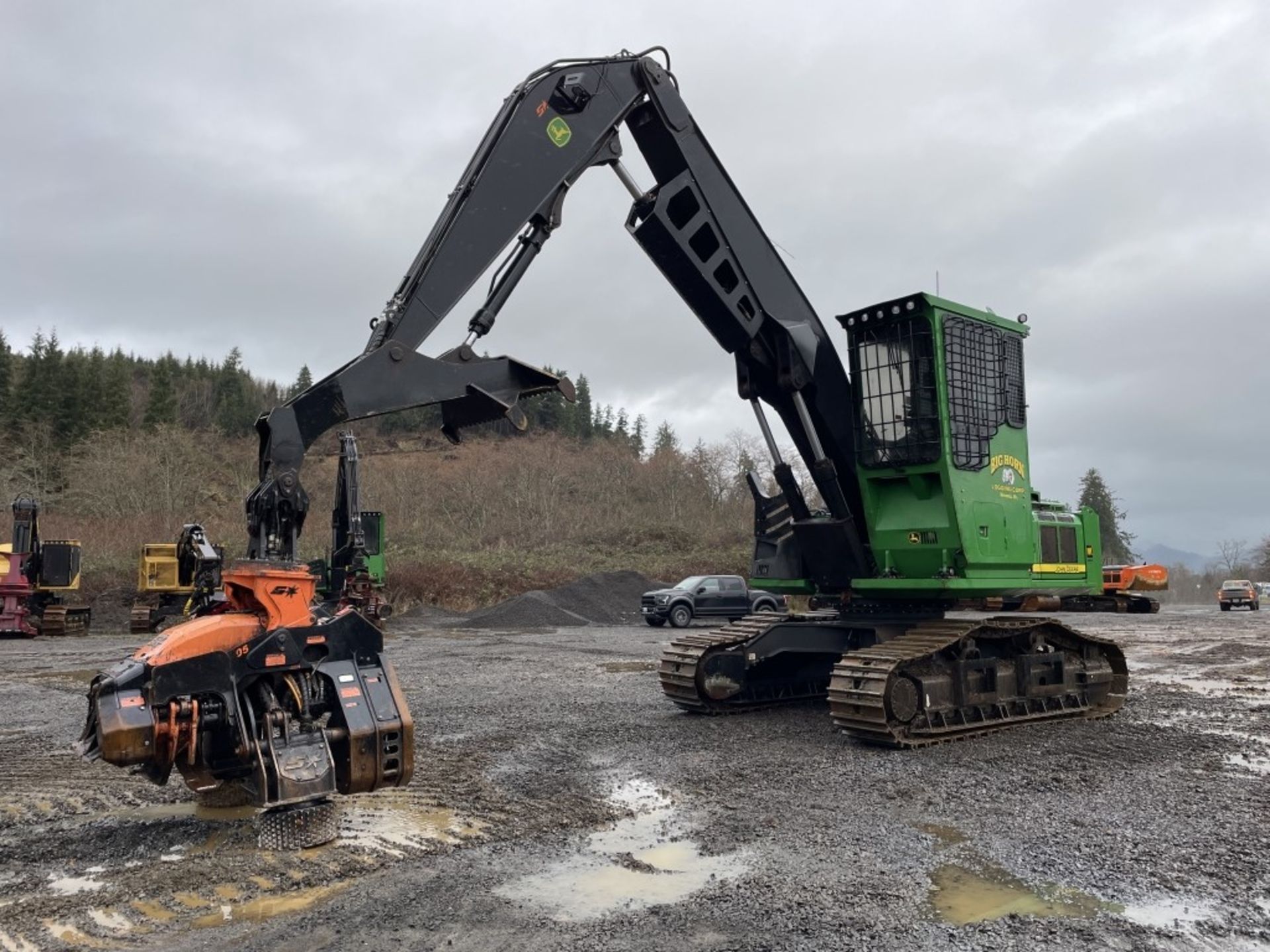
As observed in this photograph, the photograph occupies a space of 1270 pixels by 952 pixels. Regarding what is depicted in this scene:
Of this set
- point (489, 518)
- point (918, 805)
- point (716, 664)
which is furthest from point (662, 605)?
point (489, 518)

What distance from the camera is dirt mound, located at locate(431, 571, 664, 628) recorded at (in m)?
28.5

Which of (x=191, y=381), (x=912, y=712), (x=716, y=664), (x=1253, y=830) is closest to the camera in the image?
(x=1253, y=830)

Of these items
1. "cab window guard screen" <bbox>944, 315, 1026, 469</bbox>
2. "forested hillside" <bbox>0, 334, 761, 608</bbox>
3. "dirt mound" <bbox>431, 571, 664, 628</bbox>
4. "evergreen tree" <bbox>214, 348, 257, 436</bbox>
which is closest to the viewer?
"cab window guard screen" <bbox>944, 315, 1026, 469</bbox>

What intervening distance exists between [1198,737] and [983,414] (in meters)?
3.54

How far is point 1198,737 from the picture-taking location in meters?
8.82

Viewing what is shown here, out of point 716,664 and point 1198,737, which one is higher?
point 716,664

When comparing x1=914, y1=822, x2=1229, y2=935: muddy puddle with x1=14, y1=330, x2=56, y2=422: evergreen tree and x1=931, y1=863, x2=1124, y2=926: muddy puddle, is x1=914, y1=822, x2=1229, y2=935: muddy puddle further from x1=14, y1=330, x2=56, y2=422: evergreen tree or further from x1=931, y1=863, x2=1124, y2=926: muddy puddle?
x1=14, y1=330, x2=56, y2=422: evergreen tree

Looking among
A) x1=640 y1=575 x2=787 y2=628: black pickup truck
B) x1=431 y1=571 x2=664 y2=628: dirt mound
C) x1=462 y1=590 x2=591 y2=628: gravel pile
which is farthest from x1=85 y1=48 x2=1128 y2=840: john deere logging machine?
x1=431 y1=571 x2=664 y2=628: dirt mound

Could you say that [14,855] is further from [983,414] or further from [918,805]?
[983,414]

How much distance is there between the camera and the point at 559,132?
7.16 meters

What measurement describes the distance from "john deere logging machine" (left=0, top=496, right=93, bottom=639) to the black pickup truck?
1519 centimetres

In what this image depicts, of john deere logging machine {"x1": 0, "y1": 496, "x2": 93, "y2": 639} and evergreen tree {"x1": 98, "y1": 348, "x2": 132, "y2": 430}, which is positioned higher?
evergreen tree {"x1": 98, "y1": 348, "x2": 132, "y2": 430}

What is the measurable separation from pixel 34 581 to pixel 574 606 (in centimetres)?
1495

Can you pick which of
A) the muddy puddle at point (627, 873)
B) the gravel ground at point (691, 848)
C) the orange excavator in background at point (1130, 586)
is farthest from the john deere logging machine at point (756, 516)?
the orange excavator in background at point (1130, 586)
